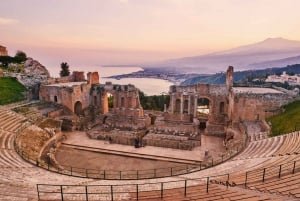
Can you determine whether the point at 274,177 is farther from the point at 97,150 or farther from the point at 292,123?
the point at 97,150

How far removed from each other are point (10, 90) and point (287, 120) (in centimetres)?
3454

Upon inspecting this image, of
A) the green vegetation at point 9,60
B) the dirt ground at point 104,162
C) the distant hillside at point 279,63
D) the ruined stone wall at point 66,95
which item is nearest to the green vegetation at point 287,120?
the dirt ground at point 104,162

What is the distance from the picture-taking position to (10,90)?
3528 cm

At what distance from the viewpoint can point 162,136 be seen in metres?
27.4

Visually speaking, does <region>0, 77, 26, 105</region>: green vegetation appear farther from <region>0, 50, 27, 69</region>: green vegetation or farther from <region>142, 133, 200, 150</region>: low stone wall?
<region>142, 133, 200, 150</region>: low stone wall

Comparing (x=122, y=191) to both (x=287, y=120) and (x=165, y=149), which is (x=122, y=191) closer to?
(x=165, y=149)

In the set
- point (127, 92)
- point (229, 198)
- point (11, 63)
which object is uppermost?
point (11, 63)

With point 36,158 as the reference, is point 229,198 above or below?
above

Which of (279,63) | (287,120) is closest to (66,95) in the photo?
(287,120)

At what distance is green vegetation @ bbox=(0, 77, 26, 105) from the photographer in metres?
32.4

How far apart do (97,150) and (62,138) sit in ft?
16.3

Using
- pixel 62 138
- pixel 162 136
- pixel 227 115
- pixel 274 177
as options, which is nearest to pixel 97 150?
pixel 62 138

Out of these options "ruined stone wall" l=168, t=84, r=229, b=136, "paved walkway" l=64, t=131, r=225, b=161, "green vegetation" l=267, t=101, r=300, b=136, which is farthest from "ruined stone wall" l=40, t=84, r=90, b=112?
"green vegetation" l=267, t=101, r=300, b=136

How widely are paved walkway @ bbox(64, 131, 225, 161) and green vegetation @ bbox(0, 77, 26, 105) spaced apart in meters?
10.0
